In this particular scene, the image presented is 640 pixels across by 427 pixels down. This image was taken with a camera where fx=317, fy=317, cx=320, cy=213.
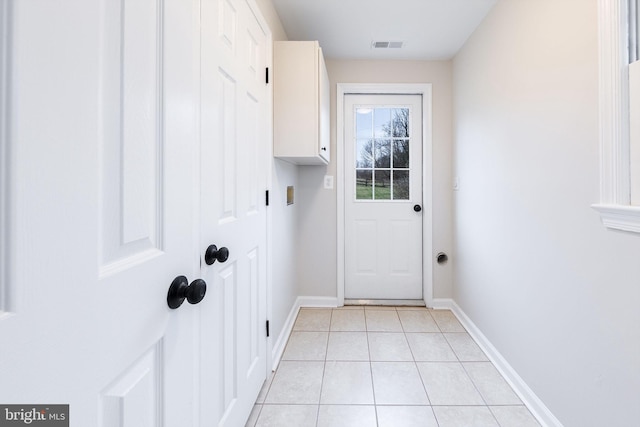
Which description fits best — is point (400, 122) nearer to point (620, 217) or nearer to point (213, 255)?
point (620, 217)

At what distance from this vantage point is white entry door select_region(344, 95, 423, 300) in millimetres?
3055

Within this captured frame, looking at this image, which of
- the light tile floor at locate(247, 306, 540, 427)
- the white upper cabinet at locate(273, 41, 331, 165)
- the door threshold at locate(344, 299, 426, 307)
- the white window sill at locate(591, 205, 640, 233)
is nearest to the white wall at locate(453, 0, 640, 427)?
the white window sill at locate(591, 205, 640, 233)

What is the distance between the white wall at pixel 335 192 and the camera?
2.94 m

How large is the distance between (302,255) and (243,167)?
174cm

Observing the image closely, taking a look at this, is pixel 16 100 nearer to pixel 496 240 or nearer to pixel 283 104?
pixel 283 104

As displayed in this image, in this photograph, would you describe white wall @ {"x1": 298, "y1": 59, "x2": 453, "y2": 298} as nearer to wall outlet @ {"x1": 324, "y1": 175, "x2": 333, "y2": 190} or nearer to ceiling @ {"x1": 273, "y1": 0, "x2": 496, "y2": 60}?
wall outlet @ {"x1": 324, "y1": 175, "x2": 333, "y2": 190}

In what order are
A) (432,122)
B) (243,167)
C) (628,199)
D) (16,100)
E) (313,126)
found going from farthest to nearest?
(432,122) < (313,126) < (243,167) < (628,199) < (16,100)

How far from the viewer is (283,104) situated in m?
→ 2.08

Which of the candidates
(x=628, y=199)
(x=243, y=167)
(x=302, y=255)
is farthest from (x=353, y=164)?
(x=628, y=199)

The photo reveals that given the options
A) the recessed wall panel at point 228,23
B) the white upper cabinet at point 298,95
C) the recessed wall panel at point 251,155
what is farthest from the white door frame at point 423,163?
the recessed wall panel at point 228,23

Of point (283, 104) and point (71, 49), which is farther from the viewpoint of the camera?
point (283, 104)

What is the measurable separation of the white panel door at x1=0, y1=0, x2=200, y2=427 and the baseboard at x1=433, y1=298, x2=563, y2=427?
1.62 meters

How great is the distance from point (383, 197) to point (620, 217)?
2.04m

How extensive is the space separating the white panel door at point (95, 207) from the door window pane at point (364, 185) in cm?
241
